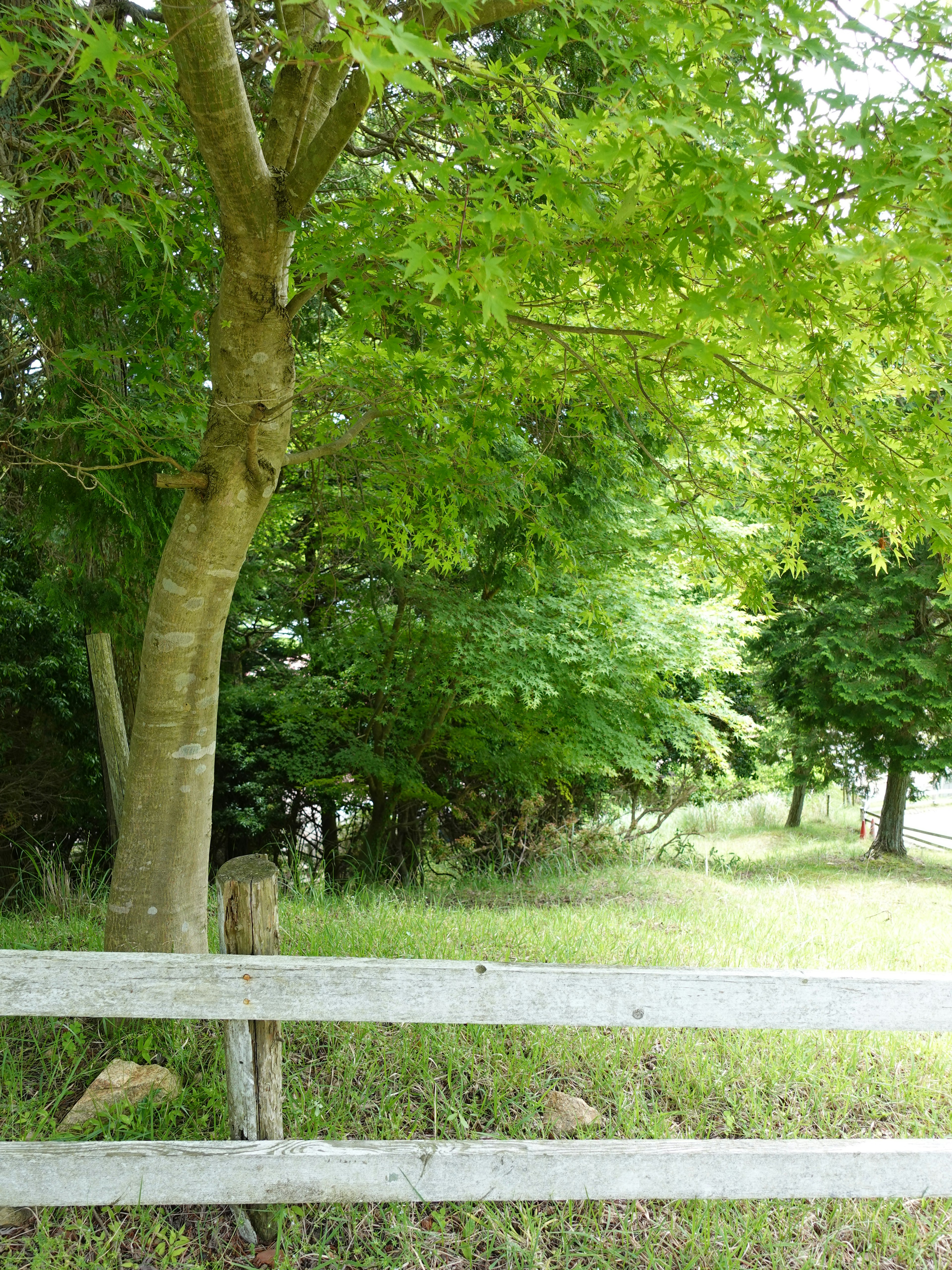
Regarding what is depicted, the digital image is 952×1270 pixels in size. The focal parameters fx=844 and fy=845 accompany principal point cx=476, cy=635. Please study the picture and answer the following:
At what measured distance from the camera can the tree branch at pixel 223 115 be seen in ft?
9.90

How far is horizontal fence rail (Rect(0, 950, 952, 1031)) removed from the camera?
8.94 ft

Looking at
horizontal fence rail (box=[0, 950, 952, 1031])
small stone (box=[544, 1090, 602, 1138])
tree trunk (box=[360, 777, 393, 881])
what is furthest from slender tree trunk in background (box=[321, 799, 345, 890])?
horizontal fence rail (box=[0, 950, 952, 1031])

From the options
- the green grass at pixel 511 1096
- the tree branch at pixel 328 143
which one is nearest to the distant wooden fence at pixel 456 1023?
the green grass at pixel 511 1096

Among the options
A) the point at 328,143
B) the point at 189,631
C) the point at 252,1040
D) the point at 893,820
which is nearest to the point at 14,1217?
the point at 252,1040

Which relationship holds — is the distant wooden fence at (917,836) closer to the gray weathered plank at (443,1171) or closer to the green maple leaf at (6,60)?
the gray weathered plank at (443,1171)

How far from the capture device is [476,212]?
289 centimetres

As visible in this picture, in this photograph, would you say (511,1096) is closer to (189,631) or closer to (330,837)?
(189,631)

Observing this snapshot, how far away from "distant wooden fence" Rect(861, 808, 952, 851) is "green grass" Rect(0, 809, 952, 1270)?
12987mm

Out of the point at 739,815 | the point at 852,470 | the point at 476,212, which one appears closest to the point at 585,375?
the point at 852,470

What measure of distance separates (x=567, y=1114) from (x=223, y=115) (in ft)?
13.9

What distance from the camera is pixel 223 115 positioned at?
Result: 327cm

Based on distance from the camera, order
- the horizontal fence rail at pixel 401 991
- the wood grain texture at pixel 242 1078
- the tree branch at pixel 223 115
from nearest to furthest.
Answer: the horizontal fence rail at pixel 401 991 < the wood grain texture at pixel 242 1078 < the tree branch at pixel 223 115

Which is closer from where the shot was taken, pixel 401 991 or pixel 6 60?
pixel 6 60

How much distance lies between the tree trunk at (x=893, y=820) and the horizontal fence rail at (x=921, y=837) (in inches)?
77.8
